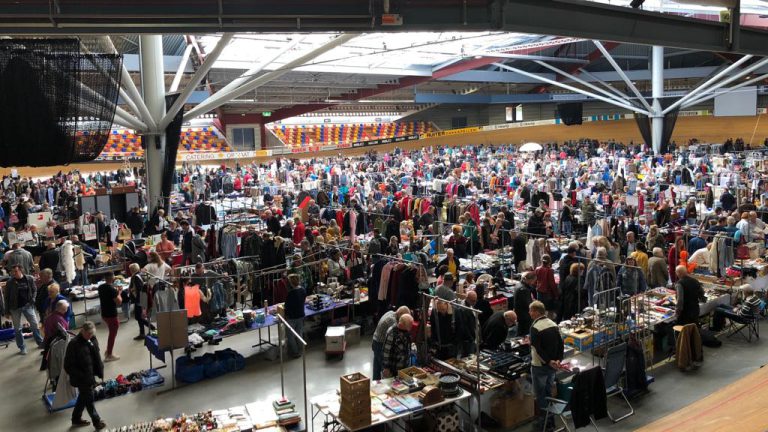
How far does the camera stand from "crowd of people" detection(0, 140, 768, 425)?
29.4ft

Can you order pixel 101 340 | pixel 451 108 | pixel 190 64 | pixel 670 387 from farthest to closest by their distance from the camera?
pixel 451 108, pixel 190 64, pixel 101 340, pixel 670 387

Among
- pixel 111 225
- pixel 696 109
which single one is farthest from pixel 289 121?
pixel 111 225

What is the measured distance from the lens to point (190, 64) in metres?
25.4

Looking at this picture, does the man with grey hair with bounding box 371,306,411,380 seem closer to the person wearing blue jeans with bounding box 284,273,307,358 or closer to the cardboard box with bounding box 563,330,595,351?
the person wearing blue jeans with bounding box 284,273,307,358

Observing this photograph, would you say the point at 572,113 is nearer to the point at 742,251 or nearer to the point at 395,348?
the point at 742,251

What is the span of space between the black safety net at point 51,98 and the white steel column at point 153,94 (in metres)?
9.24

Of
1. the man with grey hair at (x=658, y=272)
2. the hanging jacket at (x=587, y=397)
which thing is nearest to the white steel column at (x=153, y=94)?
the man with grey hair at (x=658, y=272)

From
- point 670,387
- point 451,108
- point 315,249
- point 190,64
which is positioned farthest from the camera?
point 451,108

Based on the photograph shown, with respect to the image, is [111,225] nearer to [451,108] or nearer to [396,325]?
[396,325]

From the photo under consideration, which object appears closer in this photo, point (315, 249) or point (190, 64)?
point (315, 249)

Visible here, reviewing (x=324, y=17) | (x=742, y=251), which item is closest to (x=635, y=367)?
(x=742, y=251)

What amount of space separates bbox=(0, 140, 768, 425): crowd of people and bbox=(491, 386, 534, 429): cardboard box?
24 centimetres

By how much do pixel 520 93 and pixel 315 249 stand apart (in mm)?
33859

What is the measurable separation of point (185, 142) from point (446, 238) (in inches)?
1043
